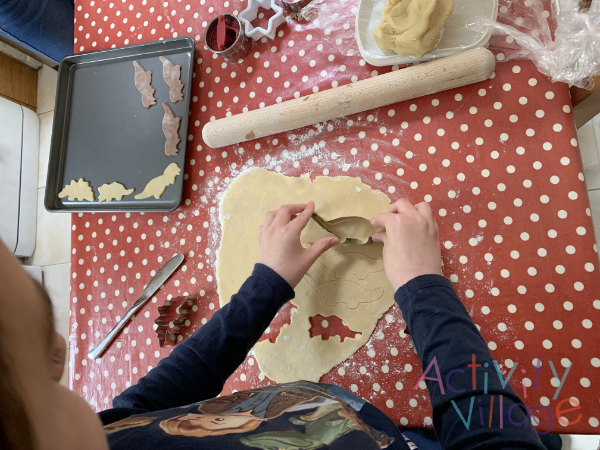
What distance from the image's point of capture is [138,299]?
94 centimetres

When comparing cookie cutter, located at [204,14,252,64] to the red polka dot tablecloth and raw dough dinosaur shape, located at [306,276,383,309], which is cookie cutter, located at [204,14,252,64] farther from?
raw dough dinosaur shape, located at [306,276,383,309]

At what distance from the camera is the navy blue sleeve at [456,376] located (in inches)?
20.2

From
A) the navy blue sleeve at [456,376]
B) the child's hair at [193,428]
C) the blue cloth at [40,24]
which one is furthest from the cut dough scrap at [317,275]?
the blue cloth at [40,24]

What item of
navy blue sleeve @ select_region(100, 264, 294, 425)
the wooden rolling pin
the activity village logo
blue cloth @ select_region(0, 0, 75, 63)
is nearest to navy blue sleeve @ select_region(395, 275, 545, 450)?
the activity village logo

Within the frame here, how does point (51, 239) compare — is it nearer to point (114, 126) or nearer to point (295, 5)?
point (114, 126)

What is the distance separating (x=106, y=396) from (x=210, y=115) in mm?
739

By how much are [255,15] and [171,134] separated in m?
0.35

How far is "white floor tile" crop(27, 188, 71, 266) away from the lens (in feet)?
6.12

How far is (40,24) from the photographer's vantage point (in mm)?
1383

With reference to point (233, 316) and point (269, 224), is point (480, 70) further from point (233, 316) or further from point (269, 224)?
point (233, 316)

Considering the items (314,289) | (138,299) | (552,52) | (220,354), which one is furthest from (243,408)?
(552,52)

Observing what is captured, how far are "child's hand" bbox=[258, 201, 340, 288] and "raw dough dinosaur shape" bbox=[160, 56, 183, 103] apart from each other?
438mm

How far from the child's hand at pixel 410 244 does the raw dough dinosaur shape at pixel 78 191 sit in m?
0.77

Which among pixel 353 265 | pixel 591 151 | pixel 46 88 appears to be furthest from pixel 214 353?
pixel 46 88
